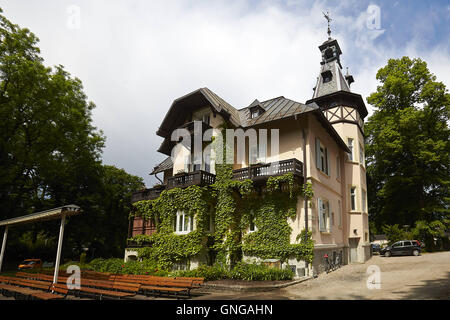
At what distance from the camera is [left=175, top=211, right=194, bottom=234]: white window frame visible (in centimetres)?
1944

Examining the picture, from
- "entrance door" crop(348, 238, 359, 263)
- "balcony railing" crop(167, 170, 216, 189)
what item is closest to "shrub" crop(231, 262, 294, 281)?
"balcony railing" crop(167, 170, 216, 189)

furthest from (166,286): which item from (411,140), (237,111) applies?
(411,140)

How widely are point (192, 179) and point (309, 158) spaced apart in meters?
7.48

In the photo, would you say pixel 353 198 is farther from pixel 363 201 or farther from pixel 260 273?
pixel 260 273

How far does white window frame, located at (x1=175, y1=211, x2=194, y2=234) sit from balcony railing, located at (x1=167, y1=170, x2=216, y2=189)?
1.92 m

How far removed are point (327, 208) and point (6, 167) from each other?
23.4 m

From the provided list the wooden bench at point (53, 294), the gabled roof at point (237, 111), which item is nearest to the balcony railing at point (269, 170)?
the gabled roof at point (237, 111)

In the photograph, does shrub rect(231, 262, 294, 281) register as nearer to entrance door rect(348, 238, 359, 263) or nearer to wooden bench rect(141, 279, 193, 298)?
wooden bench rect(141, 279, 193, 298)

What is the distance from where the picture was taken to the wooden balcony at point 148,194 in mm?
23922

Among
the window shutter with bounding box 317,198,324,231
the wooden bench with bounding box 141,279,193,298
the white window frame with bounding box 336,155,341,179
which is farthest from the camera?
the white window frame with bounding box 336,155,341,179

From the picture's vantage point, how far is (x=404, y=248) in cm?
2464

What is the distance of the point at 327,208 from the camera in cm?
2031
